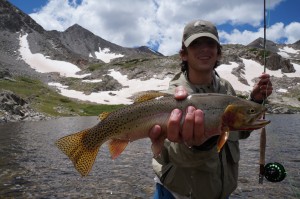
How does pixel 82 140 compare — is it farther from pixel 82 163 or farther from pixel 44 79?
pixel 44 79

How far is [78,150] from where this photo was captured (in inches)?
220

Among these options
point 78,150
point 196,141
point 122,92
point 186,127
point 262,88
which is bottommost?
point 78,150

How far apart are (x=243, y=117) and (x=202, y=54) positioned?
4.36 feet

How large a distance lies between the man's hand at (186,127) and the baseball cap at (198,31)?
3.39 feet

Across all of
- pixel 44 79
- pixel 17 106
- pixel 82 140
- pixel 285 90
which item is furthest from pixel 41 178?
pixel 44 79

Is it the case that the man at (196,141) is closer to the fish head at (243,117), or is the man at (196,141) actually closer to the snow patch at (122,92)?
the fish head at (243,117)

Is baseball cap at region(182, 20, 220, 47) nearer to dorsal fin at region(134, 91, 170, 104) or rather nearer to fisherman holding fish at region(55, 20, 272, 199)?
fisherman holding fish at region(55, 20, 272, 199)

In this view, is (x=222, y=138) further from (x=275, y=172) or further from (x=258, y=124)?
(x=275, y=172)

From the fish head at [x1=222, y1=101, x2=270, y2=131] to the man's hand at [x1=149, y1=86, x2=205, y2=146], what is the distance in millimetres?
353

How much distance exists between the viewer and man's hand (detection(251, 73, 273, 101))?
6.03 meters

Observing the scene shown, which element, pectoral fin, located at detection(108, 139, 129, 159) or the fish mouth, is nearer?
the fish mouth

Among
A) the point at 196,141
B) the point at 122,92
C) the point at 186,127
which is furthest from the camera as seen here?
the point at 122,92

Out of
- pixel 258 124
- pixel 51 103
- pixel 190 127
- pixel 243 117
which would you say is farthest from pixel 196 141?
pixel 51 103

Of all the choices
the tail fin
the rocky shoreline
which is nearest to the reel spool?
the tail fin
